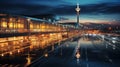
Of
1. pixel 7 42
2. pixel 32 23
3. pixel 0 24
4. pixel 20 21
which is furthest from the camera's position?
pixel 32 23

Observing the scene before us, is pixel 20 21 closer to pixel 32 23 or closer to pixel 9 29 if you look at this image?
pixel 9 29

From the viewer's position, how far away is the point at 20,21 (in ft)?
233

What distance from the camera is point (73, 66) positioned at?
2528cm

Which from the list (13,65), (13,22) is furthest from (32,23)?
(13,65)

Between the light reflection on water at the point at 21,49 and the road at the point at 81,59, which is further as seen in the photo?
the light reflection on water at the point at 21,49

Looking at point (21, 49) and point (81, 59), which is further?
point (21, 49)

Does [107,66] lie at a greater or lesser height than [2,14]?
lesser

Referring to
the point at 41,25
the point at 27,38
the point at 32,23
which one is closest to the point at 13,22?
the point at 27,38

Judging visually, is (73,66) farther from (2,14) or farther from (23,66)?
(2,14)

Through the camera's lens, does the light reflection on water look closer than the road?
No

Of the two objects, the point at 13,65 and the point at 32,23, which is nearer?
the point at 13,65

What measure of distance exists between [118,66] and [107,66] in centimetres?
110

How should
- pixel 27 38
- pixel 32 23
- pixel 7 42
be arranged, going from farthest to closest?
pixel 32 23
pixel 27 38
pixel 7 42

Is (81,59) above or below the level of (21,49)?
above
